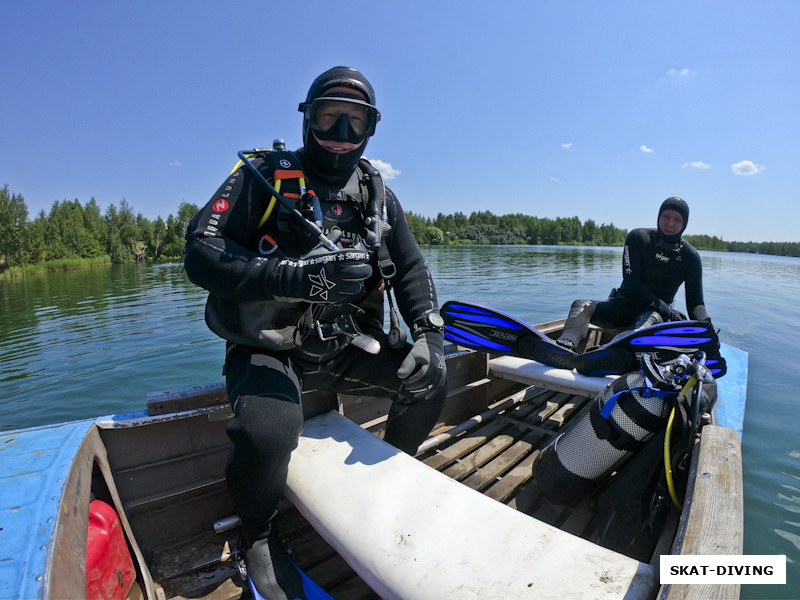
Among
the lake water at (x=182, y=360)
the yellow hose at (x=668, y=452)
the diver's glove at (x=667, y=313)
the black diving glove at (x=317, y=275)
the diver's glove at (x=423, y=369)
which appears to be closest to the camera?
the black diving glove at (x=317, y=275)

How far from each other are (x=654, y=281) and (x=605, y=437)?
12.4ft

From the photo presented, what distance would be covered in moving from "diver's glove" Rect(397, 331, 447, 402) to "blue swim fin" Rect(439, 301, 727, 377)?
1334 mm

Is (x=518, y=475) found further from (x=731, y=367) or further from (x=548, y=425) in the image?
(x=731, y=367)

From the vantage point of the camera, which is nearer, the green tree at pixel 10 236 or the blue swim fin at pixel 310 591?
the blue swim fin at pixel 310 591

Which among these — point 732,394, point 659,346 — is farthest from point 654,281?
point 659,346

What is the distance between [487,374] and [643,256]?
2.85 meters

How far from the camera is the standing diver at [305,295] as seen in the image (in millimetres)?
1752

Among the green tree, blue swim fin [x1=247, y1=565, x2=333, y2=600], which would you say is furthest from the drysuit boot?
the green tree

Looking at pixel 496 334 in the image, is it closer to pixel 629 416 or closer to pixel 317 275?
pixel 629 416

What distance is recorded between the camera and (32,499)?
128 centimetres

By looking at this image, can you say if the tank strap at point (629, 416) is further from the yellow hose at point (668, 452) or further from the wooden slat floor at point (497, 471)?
the wooden slat floor at point (497, 471)

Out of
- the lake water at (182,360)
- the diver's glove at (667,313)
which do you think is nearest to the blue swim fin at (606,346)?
the diver's glove at (667,313)

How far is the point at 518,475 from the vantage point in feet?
9.34

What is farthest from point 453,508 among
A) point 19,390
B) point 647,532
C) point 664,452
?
point 19,390
